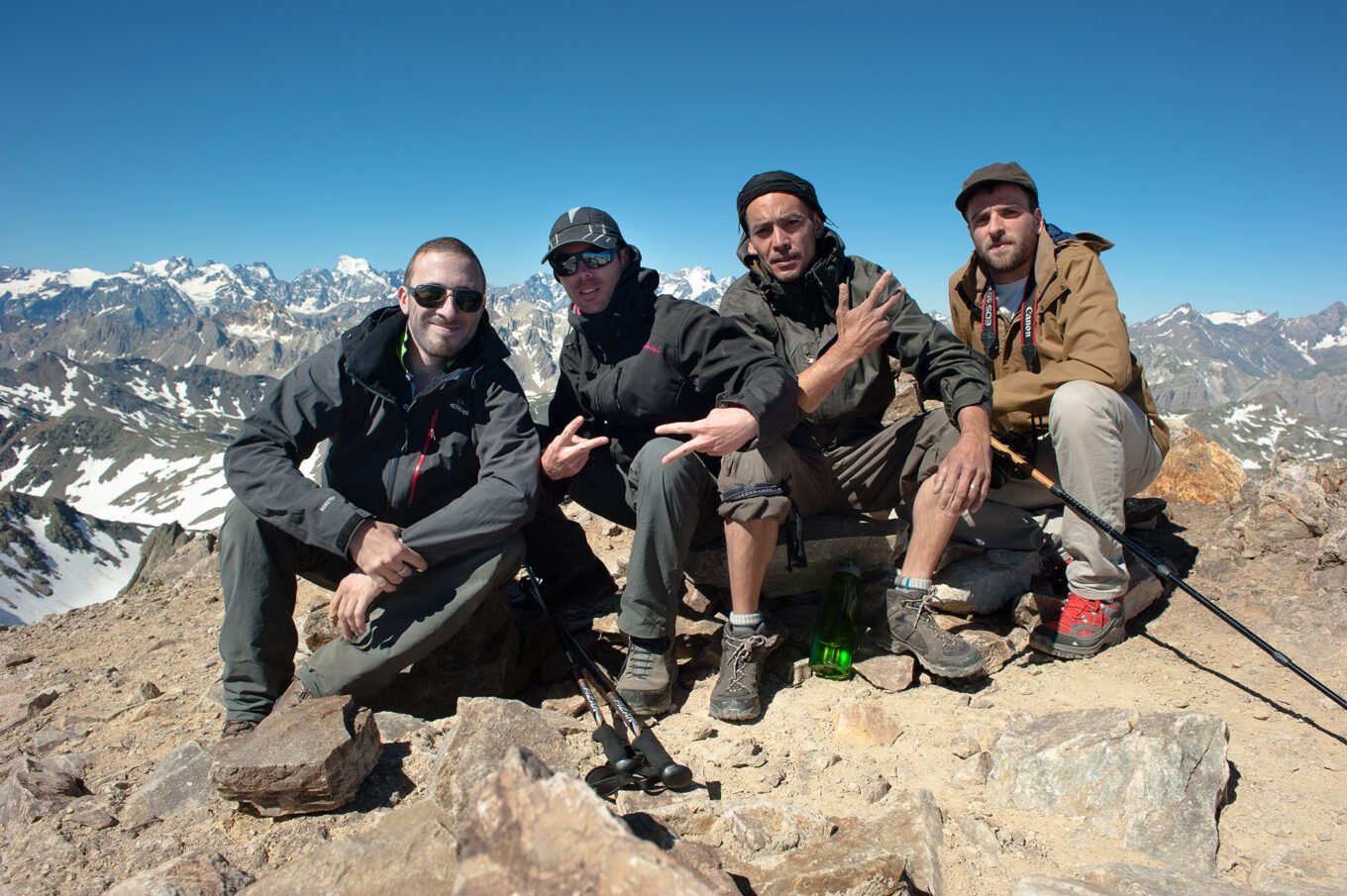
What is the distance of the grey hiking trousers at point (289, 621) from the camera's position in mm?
5473

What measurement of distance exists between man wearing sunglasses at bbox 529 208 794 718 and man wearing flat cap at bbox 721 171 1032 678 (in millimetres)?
393

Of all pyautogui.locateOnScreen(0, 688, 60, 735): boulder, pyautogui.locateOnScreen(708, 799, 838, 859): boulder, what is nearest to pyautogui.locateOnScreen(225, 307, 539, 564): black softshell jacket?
pyautogui.locateOnScreen(708, 799, 838, 859): boulder

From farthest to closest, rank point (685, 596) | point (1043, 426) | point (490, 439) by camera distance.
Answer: point (685, 596) → point (1043, 426) → point (490, 439)

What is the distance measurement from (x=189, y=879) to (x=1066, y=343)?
23.6 ft

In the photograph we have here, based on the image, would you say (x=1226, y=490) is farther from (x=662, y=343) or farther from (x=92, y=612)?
(x=92, y=612)

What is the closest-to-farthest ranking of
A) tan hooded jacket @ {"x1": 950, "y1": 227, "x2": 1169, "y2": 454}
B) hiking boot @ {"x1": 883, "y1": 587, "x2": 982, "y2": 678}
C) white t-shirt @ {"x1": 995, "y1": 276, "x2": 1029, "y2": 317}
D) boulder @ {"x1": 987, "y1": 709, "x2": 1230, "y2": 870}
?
1. boulder @ {"x1": 987, "y1": 709, "x2": 1230, "y2": 870}
2. hiking boot @ {"x1": 883, "y1": 587, "x2": 982, "y2": 678}
3. tan hooded jacket @ {"x1": 950, "y1": 227, "x2": 1169, "y2": 454}
4. white t-shirt @ {"x1": 995, "y1": 276, "x2": 1029, "y2": 317}

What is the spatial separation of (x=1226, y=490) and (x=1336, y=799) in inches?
322

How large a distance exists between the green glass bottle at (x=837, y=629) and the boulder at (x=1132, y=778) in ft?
5.29

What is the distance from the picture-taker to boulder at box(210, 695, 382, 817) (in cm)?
420

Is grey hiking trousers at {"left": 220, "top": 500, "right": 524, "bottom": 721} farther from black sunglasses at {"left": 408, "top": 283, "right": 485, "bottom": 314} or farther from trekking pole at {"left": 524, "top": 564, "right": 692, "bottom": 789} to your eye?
black sunglasses at {"left": 408, "top": 283, "right": 485, "bottom": 314}

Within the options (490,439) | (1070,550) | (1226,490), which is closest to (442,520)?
(490,439)

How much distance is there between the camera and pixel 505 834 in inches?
102

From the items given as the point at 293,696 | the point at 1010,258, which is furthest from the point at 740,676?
the point at 1010,258

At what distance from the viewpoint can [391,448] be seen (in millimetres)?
6062
